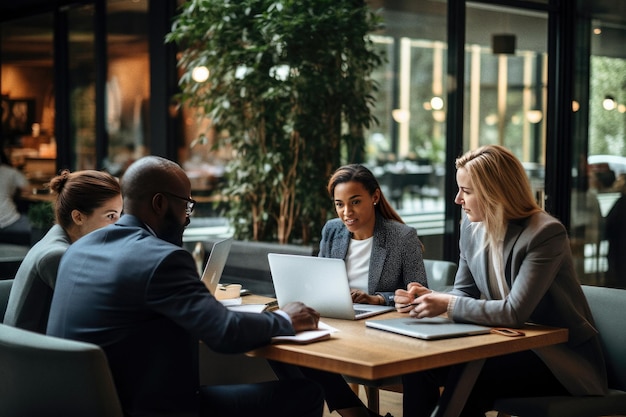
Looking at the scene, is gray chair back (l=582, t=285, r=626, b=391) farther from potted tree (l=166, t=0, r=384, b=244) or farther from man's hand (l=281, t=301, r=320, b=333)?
potted tree (l=166, t=0, r=384, b=244)

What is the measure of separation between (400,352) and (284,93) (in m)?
3.59

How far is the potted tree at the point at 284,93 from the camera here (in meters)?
5.77

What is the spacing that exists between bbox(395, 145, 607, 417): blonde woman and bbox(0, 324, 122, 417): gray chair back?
111 cm

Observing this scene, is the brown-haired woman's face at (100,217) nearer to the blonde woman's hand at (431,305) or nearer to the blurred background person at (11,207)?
the blonde woman's hand at (431,305)

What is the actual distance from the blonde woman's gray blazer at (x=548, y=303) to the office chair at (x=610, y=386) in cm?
5

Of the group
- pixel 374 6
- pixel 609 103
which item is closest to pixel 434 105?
pixel 374 6

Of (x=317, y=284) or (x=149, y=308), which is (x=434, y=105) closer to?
(x=317, y=284)

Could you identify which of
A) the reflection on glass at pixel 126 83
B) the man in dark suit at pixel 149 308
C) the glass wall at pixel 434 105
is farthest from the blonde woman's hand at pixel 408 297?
the reflection on glass at pixel 126 83

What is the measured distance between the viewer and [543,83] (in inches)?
261

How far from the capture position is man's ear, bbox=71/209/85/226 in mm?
3221

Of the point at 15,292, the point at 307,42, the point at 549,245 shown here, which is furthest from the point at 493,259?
the point at 307,42

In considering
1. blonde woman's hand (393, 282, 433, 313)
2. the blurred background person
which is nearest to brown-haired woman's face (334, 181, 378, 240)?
blonde woman's hand (393, 282, 433, 313)

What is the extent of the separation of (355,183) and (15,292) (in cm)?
143

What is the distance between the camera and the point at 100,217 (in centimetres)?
324
